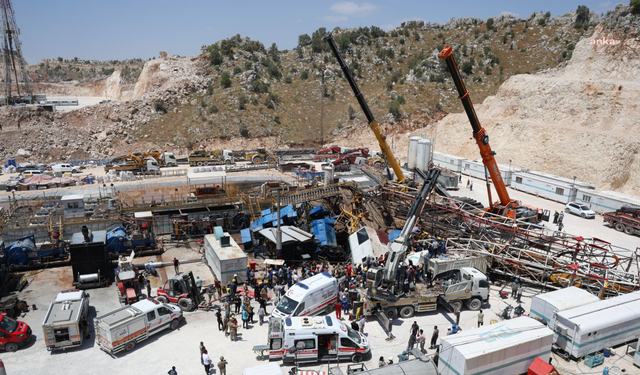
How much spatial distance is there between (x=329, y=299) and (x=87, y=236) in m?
15.2

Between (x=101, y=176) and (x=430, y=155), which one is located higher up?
(x=430, y=155)

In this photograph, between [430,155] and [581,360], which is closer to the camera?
[581,360]

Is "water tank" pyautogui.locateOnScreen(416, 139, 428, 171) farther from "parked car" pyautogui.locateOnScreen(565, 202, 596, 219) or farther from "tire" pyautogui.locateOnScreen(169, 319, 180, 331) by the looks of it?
"tire" pyautogui.locateOnScreen(169, 319, 180, 331)

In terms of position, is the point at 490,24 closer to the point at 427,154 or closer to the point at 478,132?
the point at 427,154

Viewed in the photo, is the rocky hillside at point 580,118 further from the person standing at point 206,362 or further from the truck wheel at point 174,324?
the truck wheel at point 174,324

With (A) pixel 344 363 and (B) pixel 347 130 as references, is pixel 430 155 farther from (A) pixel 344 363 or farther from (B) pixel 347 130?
(A) pixel 344 363

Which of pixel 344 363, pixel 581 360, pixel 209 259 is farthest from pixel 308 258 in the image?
pixel 581 360

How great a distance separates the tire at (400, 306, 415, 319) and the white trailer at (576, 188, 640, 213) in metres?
25.2

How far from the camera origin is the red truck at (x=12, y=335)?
15.8 meters

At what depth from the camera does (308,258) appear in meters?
24.8

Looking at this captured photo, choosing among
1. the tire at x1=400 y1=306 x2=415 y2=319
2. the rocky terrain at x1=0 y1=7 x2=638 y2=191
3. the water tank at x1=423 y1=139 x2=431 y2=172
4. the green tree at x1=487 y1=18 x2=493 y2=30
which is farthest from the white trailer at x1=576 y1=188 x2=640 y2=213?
the green tree at x1=487 y1=18 x2=493 y2=30

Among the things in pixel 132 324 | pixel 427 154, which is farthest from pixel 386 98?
pixel 132 324

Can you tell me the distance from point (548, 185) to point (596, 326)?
87.9ft

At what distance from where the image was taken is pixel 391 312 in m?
18.2
